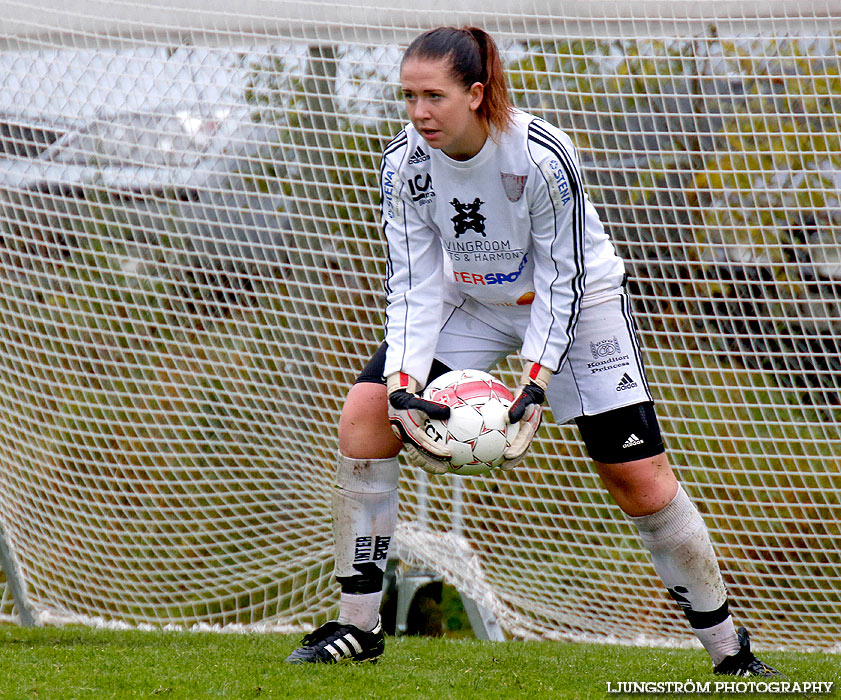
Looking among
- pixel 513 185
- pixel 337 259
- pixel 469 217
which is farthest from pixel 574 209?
pixel 337 259

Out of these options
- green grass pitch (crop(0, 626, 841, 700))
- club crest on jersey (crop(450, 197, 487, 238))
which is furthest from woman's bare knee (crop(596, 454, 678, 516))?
club crest on jersey (crop(450, 197, 487, 238))

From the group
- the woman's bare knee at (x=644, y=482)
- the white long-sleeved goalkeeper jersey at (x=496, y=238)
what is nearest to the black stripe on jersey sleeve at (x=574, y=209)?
the white long-sleeved goalkeeper jersey at (x=496, y=238)

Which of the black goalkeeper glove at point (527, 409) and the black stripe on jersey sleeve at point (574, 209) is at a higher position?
the black stripe on jersey sleeve at point (574, 209)

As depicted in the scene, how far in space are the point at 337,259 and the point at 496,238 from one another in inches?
87.2

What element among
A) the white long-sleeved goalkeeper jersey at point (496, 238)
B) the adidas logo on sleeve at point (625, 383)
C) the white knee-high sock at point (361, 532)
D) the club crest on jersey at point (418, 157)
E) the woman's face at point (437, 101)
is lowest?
the white knee-high sock at point (361, 532)

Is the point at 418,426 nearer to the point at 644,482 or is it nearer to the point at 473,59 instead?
the point at 644,482

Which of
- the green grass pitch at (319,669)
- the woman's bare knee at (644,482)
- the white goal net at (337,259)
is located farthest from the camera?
the white goal net at (337,259)

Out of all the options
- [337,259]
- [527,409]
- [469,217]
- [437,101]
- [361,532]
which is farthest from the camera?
[337,259]

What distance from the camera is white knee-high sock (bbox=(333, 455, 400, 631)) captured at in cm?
293

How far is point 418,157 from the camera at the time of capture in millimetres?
2826

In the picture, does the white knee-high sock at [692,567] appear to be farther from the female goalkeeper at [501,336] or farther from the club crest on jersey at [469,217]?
the club crest on jersey at [469,217]

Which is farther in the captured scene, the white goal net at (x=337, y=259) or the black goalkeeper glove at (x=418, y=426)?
the white goal net at (x=337, y=259)

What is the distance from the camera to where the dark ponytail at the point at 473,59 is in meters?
2.58

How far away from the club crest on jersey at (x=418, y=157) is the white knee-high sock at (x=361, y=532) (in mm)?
862
